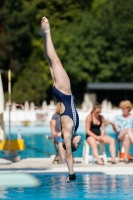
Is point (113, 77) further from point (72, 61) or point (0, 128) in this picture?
point (0, 128)

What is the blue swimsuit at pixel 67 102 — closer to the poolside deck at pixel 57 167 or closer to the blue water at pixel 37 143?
the poolside deck at pixel 57 167

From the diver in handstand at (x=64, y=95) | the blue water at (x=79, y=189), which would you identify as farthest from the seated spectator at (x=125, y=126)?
the diver in handstand at (x=64, y=95)

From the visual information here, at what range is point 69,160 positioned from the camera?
856 cm

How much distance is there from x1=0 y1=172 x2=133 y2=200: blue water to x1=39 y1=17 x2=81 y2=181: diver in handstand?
38 cm

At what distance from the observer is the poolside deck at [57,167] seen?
1146 centimetres

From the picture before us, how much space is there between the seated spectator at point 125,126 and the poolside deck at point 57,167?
0.42 metres

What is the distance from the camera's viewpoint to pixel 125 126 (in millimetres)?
12977

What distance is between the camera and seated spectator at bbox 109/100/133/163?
12.5 meters

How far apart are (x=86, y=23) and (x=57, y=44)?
3001mm

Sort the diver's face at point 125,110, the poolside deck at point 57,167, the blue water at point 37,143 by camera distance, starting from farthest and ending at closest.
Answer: the blue water at point 37,143
the diver's face at point 125,110
the poolside deck at point 57,167

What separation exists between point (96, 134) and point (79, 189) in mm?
3571

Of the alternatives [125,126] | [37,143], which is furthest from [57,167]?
[37,143]

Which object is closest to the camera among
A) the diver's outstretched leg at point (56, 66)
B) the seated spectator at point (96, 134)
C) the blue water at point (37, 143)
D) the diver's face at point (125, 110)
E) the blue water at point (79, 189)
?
the diver's outstretched leg at point (56, 66)

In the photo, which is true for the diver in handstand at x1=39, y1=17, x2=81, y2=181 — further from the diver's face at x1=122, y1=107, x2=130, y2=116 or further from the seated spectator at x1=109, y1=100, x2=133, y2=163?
the diver's face at x1=122, y1=107, x2=130, y2=116
